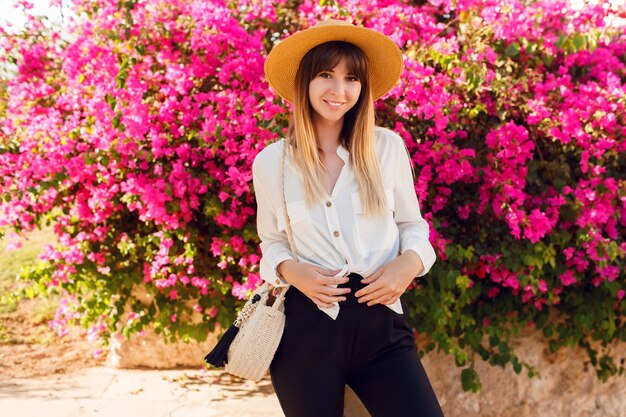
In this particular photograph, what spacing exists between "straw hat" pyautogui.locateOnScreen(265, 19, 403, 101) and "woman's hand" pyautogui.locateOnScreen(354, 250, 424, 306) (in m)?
0.64

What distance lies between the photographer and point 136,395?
4570 mm

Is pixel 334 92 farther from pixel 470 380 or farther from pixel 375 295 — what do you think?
pixel 470 380

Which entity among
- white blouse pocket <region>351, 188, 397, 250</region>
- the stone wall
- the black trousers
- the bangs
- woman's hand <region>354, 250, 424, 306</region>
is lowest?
the stone wall

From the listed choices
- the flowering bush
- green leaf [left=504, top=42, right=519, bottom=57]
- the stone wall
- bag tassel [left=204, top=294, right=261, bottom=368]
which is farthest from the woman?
the stone wall

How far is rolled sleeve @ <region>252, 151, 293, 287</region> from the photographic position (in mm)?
2367

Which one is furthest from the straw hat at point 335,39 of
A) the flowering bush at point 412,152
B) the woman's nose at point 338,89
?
the flowering bush at point 412,152

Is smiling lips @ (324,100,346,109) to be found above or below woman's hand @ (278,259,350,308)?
above

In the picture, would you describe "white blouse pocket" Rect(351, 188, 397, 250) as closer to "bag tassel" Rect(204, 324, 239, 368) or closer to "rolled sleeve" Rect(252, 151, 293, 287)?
"rolled sleeve" Rect(252, 151, 293, 287)

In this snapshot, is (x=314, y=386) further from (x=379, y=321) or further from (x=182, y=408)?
(x=182, y=408)

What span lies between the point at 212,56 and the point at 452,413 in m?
2.29

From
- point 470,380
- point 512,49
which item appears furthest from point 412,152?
point 470,380

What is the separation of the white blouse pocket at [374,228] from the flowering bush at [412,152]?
1.40m

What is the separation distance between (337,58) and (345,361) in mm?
906

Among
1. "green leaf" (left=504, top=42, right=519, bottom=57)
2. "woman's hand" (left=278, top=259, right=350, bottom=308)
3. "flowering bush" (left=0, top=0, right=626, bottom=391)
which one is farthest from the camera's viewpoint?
"green leaf" (left=504, top=42, right=519, bottom=57)
